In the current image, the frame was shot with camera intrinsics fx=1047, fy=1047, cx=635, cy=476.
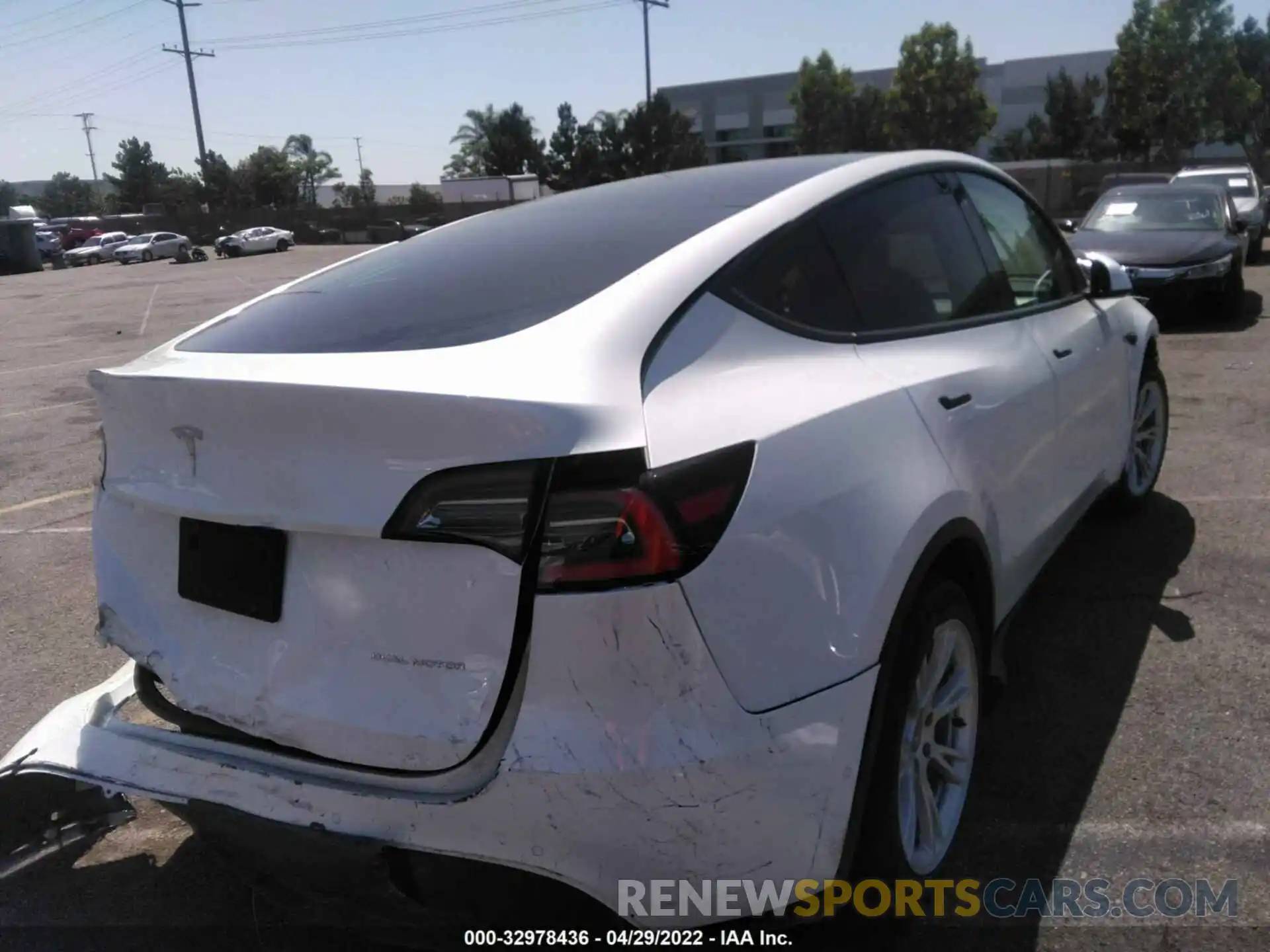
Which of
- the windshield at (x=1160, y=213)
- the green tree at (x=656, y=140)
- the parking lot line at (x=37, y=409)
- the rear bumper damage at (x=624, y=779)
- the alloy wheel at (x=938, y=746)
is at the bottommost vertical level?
the parking lot line at (x=37, y=409)

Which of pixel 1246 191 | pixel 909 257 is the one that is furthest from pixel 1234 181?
pixel 909 257

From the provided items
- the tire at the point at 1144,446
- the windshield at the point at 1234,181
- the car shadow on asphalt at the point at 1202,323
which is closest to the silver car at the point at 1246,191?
the windshield at the point at 1234,181

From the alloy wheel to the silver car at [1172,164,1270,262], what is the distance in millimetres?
17877

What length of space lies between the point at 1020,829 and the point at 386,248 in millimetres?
2482

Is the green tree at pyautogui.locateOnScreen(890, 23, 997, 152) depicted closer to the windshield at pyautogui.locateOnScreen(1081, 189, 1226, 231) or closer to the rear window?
the windshield at pyautogui.locateOnScreen(1081, 189, 1226, 231)

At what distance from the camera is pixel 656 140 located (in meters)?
59.3

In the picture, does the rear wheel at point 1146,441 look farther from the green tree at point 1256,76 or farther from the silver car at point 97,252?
the green tree at point 1256,76

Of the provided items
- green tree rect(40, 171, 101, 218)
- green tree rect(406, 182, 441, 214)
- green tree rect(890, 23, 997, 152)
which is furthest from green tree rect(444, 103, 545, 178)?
green tree rect(40, 171, 101, 218)

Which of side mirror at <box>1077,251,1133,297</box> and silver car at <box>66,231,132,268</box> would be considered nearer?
side mirror at <box>1077,251,1133,297</box>

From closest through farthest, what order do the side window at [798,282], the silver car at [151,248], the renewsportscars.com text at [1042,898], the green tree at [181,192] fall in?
the renewsportscars.com text at [1042,898]
the side window at [798,282]
the silver car at [151,248]
the green tree at [181,192]

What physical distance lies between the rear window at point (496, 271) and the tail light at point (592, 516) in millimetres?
413

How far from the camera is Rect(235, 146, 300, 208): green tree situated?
8081 cm

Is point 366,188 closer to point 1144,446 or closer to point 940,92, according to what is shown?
point 940,92

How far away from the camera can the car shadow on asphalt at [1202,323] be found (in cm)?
1078
